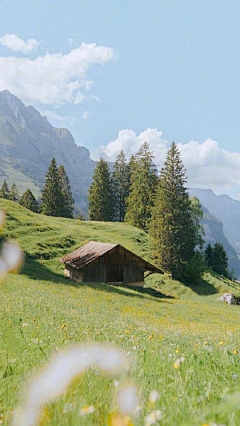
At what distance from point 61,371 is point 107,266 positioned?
40894mm

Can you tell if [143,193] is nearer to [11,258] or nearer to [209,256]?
[209,256]

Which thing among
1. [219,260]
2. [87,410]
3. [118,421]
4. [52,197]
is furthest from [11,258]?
[219,260]

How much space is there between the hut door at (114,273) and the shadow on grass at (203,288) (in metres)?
14.5

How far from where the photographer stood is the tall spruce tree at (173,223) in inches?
2261

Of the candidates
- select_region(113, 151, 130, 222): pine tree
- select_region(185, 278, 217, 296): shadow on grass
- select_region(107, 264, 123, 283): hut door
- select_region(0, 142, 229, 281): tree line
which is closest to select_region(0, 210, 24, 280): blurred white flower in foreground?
select_region(107, 264, 123, 283): hut door

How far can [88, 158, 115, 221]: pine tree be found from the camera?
8888 cm

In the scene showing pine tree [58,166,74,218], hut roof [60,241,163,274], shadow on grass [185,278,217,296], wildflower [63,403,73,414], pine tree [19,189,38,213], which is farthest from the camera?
pine tree [19,189,38,213]

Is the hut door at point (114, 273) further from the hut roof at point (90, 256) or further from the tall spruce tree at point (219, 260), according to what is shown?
the tall spruce tree at point (219, 260)

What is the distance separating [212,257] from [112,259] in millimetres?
44950

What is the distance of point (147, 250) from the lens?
210 ft

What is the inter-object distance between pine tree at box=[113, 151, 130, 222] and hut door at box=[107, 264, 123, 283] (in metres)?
50.3

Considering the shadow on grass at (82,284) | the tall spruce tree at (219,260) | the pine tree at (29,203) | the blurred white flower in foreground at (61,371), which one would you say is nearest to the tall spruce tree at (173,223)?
the shadow on grass at (82,284)

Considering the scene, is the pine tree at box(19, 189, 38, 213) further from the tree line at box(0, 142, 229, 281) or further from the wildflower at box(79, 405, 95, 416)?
the wildflower at box(79, 405, 95, 416)

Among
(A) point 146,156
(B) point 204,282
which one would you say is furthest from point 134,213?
(B) point 204,282
